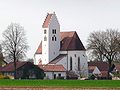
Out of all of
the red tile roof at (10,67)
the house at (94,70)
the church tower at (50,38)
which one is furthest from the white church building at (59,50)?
the red tile roof at (10,67)

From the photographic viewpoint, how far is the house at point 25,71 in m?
121

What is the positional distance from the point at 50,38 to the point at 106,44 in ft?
67.5

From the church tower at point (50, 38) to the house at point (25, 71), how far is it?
18.4m

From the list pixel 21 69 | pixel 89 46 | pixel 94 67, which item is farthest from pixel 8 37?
pixel 94 67

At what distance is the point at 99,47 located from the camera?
12712 cm

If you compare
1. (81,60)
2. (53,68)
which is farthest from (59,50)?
(53,68)

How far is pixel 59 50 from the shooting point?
144m

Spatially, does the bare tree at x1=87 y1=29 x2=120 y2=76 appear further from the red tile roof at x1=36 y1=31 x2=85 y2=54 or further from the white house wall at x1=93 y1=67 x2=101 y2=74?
the white house wall at x1=93 y1=67 x2=101 y2=74

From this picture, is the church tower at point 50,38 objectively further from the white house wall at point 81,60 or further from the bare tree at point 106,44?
the bare tree at point 106,44

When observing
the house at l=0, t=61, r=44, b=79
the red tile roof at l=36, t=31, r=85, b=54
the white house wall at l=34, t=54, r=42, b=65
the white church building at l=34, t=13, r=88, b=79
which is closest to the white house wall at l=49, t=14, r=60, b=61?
the white church building at l=34, t=13, r=88, b=79

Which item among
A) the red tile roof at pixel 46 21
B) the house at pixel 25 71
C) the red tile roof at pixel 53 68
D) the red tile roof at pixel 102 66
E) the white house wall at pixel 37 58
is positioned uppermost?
the red tile roof at pixel 46 21

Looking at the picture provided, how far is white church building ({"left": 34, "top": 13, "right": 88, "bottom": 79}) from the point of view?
141 metres

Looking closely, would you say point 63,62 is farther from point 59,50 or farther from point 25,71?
point 25,71

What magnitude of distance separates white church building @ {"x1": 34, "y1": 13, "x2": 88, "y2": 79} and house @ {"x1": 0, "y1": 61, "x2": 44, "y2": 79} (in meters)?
16.2
